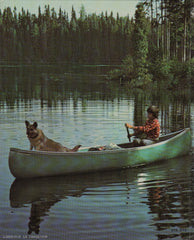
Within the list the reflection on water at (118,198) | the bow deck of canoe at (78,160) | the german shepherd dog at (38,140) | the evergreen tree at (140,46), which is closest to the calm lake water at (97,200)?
the reflection on water at (118,198)

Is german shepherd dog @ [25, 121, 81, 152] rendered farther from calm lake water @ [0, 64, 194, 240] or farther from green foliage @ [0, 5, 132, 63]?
green foliage @ [0, 5, 132, 63]

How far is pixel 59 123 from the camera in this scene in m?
20.5

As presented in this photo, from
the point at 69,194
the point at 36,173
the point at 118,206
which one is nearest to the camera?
the point at 118,206

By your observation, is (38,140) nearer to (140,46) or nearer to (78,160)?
(78,160)

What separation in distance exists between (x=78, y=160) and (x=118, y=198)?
221cm

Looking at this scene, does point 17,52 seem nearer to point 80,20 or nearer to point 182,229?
point 80,20

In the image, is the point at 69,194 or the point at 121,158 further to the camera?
the point at 121,158

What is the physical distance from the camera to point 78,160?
11.8 m

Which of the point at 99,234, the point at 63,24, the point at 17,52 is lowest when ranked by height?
the point at 99,234

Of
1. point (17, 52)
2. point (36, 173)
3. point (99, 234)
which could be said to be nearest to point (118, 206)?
point (99, 234)

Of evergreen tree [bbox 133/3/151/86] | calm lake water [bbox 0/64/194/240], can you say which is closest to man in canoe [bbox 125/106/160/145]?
calm lake water [bbox 0/64/194/240]

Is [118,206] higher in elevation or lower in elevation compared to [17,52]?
lower

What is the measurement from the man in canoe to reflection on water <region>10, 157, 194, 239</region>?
815mm

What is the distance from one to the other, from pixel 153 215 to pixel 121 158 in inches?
155
